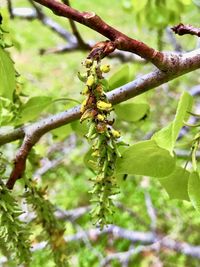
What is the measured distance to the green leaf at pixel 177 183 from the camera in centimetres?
40

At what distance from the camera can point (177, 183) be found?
1.34ft

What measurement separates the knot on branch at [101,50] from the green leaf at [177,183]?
0.12 metres

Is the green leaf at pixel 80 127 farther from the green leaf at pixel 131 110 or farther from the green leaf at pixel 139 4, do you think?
the green leaf at pixel 139 4

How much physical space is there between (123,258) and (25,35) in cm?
175

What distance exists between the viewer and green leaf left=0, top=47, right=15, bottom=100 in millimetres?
368

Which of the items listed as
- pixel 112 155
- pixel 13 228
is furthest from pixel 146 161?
pixel 13 228

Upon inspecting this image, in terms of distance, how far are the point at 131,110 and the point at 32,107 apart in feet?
0.31

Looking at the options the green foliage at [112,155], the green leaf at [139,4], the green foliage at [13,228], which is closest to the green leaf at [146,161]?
the green foliage at [112,155]

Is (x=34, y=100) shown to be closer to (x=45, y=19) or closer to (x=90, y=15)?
(x=90, y=15)

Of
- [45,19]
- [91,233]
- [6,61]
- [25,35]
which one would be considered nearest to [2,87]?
[6,61]

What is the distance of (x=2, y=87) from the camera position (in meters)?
0.40

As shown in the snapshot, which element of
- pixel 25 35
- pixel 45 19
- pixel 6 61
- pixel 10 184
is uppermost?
pixel 6 61

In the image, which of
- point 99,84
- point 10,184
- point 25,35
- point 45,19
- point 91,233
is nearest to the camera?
point 99,84

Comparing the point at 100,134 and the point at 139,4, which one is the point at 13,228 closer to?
the point at 100,134
